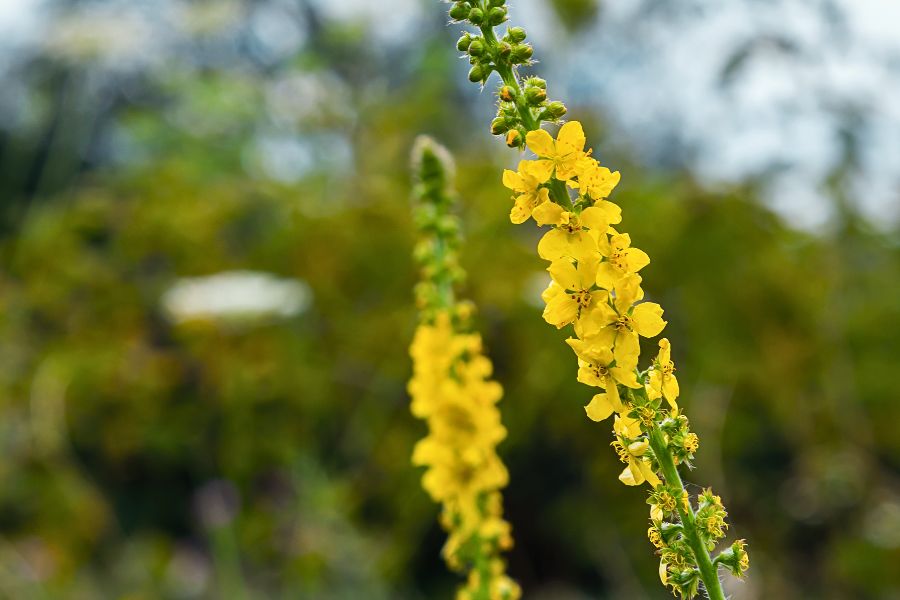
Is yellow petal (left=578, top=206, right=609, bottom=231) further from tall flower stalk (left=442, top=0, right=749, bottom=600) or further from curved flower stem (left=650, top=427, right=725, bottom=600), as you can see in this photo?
curved flower stem (left=650, top=427, right=725, bottom=600)

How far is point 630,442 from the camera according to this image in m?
0.89

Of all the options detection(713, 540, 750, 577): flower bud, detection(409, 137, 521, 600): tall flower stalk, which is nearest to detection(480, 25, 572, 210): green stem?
detection(713, 540, 750, 577): flower bud

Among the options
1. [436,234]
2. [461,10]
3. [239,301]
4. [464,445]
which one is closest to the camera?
[461,10]

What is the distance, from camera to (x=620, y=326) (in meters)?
0.89

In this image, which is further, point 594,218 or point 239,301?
point 239,301

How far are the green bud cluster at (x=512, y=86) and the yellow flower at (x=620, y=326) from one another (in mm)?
183

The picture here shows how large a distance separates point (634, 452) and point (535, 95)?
37 cm

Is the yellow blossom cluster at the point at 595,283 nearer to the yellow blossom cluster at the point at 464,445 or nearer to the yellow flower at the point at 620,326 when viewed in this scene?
the yellow flower at the point at 620,326

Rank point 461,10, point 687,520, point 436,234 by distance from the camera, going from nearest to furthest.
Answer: point 687,520
point 461,10
point 436,234

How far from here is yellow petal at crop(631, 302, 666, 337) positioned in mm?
920

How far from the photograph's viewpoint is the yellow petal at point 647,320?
0.92 metres

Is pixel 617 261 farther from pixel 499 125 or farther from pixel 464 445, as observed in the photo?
pixel 464 445

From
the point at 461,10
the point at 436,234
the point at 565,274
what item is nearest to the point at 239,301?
the point at 436,234

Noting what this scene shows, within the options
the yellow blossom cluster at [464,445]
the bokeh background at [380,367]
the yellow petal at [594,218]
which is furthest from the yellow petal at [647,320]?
the bokeh background at [380,367]
